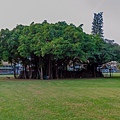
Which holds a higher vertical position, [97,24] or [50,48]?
[97,24]

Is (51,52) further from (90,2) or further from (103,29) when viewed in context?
(103,29)

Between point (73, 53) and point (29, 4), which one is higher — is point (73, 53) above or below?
below

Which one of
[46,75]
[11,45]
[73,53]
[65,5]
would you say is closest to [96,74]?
[46,75]

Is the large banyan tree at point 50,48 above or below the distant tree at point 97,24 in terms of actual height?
below

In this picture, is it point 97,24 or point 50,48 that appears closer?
point 50,48

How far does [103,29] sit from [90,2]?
32.7 meters

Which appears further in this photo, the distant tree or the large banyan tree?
the distant tree

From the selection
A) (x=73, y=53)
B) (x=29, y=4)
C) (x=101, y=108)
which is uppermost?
(x=29, y=4)

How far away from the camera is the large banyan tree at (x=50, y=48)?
25509mm

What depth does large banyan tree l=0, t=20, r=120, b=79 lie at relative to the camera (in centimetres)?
2551

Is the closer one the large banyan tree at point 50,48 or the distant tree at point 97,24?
the large banyan tree at point 50,48

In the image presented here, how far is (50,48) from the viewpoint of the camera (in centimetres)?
2477

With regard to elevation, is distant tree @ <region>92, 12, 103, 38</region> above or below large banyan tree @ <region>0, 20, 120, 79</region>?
above

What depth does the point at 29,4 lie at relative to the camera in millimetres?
21969
